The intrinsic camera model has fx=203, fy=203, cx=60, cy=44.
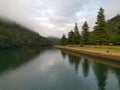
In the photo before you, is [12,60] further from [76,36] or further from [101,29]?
[76,36]

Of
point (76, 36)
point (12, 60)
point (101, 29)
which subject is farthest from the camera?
point (76, 36)

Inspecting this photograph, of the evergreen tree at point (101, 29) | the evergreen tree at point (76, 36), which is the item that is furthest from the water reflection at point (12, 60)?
the evergreen tree at point (76, 36)

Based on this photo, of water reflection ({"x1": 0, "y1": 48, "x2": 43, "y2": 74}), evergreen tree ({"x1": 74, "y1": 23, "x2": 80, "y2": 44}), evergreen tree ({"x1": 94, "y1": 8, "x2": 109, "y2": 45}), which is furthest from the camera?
evergreen tree ({"x1": 74, "y1": 23, "x2": 80, "y2": 44})

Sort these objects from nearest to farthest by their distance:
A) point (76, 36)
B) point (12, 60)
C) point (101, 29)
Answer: point (12, 60) < point (101, 29) < point (76, 36)

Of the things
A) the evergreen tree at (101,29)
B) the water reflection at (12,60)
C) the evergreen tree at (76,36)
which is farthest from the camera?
the evergreen tree at (76,36)

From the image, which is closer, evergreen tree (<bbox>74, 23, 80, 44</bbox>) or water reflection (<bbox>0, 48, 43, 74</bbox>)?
water reflection (<bbox>0, 48, 43, 74</bbox>)

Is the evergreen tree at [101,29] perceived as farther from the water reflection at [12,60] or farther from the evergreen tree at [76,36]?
the evergreen tree at [76,36]

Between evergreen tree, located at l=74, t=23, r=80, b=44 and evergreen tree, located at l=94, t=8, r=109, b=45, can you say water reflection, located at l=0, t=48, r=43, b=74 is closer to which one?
evergreen tree, located at l=94, t=8, r=109, b=45

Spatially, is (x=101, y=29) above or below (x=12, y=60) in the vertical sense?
above

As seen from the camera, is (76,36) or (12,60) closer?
(12,60)

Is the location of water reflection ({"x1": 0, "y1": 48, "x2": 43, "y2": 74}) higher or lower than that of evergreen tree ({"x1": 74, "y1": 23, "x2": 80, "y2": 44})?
lower

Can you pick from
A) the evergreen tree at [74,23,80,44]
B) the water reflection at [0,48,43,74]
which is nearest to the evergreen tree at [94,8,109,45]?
the water reflection at [0,48,43,74]

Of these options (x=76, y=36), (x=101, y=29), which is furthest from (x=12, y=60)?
(x=76, y=36)

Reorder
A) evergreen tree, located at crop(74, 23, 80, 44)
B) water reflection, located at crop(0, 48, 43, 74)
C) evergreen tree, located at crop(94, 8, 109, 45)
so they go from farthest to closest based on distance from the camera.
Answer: evergreen tree, located at crop(74, 23, 80, 44), evergreen tree, located at crop(94, 8, 109, 45), water reflection, located at crop(0, 48, 43, 74)
